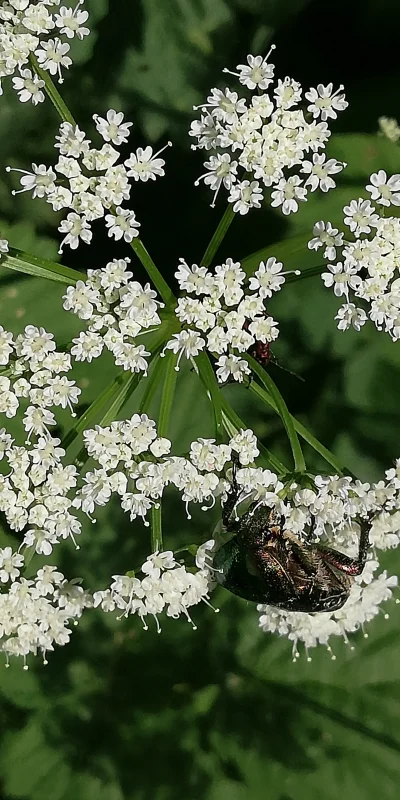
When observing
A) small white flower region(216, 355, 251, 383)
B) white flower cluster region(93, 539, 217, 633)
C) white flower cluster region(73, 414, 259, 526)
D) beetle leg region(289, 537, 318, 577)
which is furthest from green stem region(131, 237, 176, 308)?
beetle leg region(289, 537, 318, 577)

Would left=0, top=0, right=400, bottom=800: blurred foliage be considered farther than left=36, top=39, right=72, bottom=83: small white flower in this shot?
Yes

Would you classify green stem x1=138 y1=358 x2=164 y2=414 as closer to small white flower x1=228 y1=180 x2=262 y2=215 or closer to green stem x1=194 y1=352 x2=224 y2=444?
green stem x1=194 y1=352 x2=224 y2=444

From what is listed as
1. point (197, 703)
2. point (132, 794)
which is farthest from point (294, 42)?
point (132, 794)

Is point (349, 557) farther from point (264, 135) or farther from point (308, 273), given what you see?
point (264, 135)

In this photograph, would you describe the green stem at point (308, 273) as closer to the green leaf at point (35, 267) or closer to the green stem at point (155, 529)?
the green leaf at point (35, 267)

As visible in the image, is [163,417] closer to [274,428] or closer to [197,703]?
[274,428]

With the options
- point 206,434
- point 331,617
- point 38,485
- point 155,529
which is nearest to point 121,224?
point 38,485
